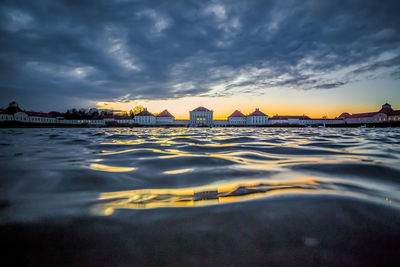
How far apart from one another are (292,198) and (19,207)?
2359 mm

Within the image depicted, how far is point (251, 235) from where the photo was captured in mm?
1143

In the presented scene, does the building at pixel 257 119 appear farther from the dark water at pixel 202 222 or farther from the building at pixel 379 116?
the dark water at pixel 202 222

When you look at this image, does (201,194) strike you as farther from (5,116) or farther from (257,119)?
Result: (5,116)

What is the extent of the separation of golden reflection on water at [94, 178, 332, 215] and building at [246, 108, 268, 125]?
99165 millimetres

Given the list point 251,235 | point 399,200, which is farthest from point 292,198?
point 399,200

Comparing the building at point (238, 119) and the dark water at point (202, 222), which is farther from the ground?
the building at point (238, 119)

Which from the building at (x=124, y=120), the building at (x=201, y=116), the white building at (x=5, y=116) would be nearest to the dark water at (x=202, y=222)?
the building at (x=201, y=116)

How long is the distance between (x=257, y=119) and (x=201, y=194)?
102623mm

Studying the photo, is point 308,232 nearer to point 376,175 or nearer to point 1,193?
point 376,175

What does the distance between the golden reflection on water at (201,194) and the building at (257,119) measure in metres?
99.2

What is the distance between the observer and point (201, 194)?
1983mm

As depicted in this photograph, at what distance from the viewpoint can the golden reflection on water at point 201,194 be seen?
5.52 ft

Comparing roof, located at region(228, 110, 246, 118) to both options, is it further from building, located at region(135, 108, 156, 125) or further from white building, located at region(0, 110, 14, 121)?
white building, located at region(0, 110, 14, 121)

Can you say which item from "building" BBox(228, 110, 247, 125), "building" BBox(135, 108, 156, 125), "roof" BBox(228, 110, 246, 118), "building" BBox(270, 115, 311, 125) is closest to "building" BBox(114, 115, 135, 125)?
"building" BBox(135, 108, 156, 125)
